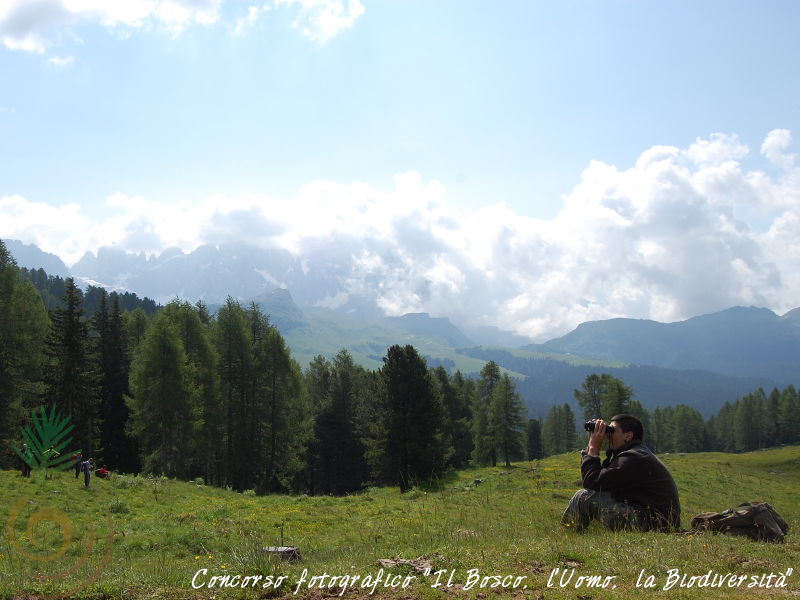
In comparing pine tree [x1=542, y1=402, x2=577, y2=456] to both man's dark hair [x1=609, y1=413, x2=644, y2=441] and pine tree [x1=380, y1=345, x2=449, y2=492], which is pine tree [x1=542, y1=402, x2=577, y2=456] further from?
man's dark hair [x1=609, y1=413, x2=644, y2=441]

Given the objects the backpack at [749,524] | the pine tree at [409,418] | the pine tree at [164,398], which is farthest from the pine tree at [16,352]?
the backpack at [749,524]

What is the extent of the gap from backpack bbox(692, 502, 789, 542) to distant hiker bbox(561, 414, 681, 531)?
0.77 meters

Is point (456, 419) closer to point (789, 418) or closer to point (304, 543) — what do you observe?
point (304, 543)

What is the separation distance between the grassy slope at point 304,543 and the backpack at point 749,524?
31 centimetres

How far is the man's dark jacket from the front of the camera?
8031 millimetres

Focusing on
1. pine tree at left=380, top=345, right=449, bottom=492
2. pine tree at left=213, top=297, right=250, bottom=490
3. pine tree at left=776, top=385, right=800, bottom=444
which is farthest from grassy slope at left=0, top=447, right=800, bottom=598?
pine tree at left=776, top=385, right=800, bottom=444

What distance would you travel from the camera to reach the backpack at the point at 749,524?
8.46 meters

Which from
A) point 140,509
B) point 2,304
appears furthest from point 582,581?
point 2,304

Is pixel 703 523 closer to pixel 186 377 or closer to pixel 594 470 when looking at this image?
pixel 594 470

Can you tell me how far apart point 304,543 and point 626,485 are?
8128 mm

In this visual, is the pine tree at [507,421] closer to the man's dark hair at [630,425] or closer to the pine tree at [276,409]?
the pine tree at [276,409]

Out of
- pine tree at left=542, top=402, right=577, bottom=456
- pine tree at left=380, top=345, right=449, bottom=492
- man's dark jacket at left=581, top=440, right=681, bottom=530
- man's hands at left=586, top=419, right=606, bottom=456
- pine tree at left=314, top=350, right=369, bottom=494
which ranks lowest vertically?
pine tree at left=542, top=402, right=577, bottom=456

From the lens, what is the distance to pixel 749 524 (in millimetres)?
8656

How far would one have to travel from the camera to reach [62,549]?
11.9 meters
